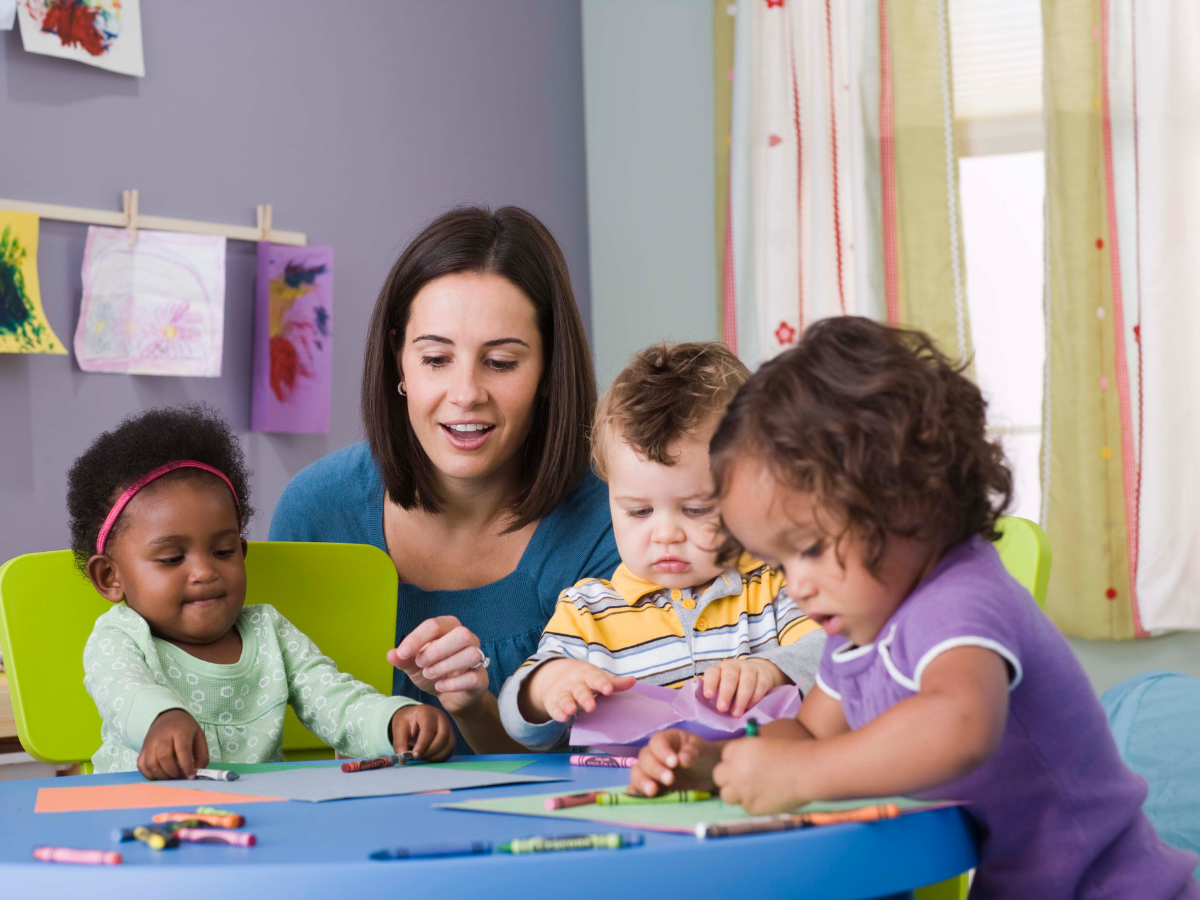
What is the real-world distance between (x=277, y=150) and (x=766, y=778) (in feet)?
7.15

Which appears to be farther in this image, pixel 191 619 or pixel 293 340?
pixel 293 340

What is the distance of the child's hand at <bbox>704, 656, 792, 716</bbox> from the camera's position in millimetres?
913

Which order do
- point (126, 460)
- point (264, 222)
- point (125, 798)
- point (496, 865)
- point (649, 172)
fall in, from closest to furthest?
1. point (496, 865)
2. point (125, 798)
3. point (126, 460)
4. point (264, 222)
5. point (649, 172)

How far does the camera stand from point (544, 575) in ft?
4.85

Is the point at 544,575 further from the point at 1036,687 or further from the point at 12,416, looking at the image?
the point at 12,416

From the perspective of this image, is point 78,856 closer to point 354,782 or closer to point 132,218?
point 354,782

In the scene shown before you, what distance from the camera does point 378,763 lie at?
91 cm

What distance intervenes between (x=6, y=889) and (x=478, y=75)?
262cm

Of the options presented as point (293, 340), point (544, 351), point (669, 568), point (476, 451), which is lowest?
point (669, 568)

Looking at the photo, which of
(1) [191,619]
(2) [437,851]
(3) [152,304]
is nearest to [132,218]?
(3) [152,304]

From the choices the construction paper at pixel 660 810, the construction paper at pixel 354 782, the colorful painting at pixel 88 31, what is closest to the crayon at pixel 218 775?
the construction paper at pixel 354 782

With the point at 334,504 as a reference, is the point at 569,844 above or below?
below

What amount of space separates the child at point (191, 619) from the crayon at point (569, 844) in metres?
0.51

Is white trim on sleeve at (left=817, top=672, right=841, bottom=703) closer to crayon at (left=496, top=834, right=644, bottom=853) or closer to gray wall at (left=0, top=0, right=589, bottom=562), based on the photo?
crayon at (left=496, top=834, right=644, bottom=853)
